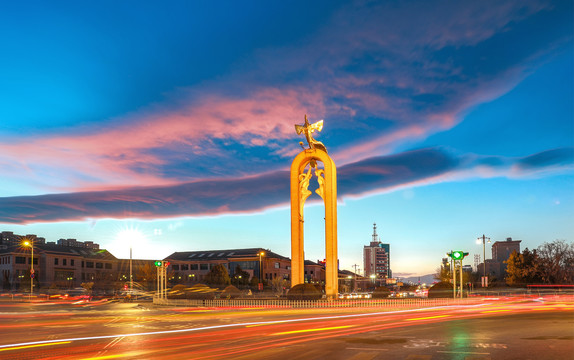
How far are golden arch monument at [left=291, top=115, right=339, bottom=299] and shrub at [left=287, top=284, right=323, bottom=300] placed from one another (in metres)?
3.97

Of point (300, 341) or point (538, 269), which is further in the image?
point (538, 269)

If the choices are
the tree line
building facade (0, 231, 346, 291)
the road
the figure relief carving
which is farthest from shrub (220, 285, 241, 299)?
the tree line

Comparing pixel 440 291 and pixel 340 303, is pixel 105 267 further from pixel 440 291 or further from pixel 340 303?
pixel 340 303

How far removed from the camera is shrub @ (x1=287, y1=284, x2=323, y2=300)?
1460 inches

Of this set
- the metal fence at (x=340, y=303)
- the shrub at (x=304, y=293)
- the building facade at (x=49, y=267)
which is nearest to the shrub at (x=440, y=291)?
the metal fence at (x=340, y=303)

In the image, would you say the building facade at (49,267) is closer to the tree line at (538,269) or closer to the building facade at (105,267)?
the building facade at (105,267)

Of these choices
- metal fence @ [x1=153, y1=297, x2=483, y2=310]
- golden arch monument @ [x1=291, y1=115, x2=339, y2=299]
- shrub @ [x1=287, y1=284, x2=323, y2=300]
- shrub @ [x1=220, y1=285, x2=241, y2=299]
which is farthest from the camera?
shrub @ [x1=220, y1=285, x2=241, y2=299]

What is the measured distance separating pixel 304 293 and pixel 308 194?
37.4ft

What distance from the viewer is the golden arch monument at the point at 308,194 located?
4291 centimetres

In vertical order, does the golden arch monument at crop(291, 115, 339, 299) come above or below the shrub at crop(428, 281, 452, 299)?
above

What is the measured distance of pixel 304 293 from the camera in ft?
124

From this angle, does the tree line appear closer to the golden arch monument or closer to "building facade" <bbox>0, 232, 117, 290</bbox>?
the golden arch monument

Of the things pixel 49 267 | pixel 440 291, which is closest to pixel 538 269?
A: pixel 440 291

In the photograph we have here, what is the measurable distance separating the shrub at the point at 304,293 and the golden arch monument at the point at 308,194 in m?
3.97
